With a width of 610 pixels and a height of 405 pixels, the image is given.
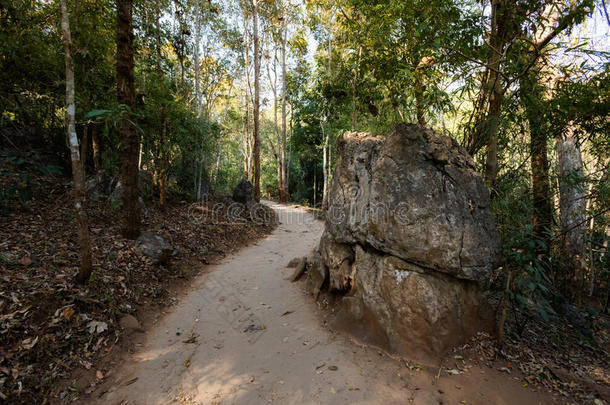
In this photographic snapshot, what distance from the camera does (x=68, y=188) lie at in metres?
6.70

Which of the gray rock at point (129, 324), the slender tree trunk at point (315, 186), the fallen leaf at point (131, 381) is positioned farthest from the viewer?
the slender tree trunk at point (315, 186)

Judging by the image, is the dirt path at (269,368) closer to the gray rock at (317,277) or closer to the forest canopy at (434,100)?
the gray rock at (317,277)

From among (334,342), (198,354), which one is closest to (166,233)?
(198,354)

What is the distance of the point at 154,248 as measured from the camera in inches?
228

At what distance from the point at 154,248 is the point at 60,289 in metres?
2.01

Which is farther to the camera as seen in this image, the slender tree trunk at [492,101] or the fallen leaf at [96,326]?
the slender tree trunk at [492,101]

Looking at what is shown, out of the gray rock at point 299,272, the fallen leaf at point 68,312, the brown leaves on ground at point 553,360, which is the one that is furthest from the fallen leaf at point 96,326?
the brown leaves on ground at point 553,360

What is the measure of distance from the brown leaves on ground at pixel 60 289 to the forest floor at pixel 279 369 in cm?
53

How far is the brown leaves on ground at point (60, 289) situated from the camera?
299 centimetres

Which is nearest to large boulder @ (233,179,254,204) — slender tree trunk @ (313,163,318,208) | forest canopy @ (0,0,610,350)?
forest canopy @ (0,0,610,350)

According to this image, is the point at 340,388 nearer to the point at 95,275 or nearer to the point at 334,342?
the point at 334,342

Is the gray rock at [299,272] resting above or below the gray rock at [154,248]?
below

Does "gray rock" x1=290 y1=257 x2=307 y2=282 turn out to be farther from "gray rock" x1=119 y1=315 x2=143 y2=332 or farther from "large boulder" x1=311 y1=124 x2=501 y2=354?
"gray rock" x1=119 y1=315 x2=143 y2=332

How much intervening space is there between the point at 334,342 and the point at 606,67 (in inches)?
208
